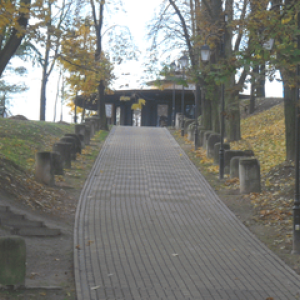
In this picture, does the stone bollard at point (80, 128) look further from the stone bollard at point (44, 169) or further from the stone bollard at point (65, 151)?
the stone bollard at point (44, 169)

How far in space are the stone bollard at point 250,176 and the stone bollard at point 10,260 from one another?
8812 millimetres

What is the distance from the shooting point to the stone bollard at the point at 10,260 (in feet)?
25.1

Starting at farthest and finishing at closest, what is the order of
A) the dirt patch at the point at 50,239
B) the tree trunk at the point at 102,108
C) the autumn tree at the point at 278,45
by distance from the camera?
the tree trunk at the point at 102,108
the autumn tree at the point at 278,45
the dirt patch at the point at 50,239

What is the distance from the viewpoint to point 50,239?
10852 mm

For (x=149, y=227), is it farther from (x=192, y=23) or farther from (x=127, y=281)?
(x=192, y=23)

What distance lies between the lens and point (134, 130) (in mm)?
34750

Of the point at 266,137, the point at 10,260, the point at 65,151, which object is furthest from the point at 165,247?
the point at 266,137

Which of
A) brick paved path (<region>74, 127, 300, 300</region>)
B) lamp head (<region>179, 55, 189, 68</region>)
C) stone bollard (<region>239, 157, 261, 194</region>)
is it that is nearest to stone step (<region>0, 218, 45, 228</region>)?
brick paved path (<region>74, 127, 300, 300</region>)

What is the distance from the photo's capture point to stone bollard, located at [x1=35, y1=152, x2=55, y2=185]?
51.4ft

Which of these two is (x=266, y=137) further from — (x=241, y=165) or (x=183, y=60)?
(x=241, y=165)

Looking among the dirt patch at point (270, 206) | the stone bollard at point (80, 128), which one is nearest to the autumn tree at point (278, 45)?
the dirt patch at point (270, 206)

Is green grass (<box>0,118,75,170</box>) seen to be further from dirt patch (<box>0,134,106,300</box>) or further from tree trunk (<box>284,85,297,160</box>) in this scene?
tree trunk (<box>284,85,297,160</box>)

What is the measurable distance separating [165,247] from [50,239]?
2.10m

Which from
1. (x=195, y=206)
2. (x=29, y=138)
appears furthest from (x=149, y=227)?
(x=29, y=138)
